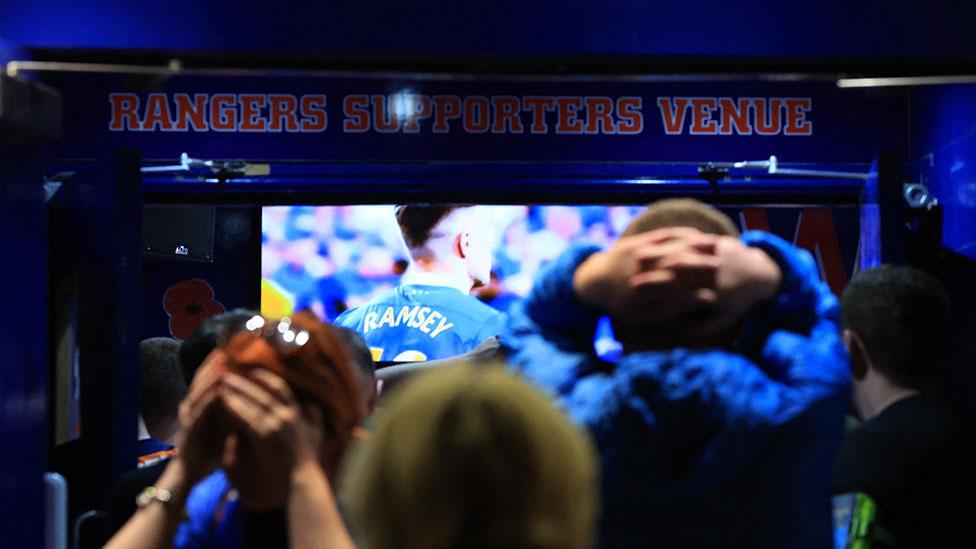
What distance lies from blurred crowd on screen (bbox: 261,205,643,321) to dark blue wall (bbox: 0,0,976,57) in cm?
205

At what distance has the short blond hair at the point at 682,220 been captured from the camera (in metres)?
1.55

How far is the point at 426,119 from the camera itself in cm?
461

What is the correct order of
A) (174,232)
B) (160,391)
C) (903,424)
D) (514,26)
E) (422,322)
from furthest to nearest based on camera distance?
(174,232) → (422,322) → (160,391) → (514,26) → (903,424)

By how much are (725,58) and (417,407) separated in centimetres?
Result: 168

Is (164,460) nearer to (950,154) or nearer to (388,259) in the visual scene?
(388,259)

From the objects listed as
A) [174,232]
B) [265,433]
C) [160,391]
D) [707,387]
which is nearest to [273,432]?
[265,433]

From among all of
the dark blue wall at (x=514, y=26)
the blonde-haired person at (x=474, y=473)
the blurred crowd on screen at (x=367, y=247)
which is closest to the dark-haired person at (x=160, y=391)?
the blurred crowd on screen at (x=367, y=247)

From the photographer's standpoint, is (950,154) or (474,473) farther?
(950,154)

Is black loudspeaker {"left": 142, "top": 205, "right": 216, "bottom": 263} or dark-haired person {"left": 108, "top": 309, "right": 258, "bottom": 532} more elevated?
black loudspeaker {"left": 142, "top": 205, "right": 216, "bottom": 263}

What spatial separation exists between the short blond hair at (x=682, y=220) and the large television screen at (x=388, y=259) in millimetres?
2910

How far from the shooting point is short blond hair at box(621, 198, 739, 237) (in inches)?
60.9

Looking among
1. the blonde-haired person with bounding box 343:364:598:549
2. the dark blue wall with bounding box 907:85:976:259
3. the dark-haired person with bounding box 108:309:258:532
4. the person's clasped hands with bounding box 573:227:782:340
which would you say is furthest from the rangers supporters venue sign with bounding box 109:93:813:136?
the blonde-haired person with bounding box 343:364:598:549

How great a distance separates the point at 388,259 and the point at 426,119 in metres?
0.55

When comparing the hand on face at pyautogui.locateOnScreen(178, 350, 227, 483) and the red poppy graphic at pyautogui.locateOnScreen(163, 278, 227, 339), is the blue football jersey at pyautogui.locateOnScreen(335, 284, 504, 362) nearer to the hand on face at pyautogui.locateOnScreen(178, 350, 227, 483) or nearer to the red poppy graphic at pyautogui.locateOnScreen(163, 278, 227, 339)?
the red poppy graphic at pyautogui.locateOnScreen(163, 278, 227, 339)
